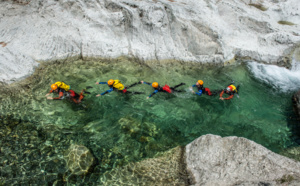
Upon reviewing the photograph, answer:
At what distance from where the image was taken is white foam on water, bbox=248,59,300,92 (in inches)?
448

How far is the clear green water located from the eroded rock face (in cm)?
170

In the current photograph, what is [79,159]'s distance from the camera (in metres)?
6.10

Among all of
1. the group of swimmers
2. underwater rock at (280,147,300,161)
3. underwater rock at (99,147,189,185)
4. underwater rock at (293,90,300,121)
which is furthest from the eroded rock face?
underwater rock at (293,90,300,121)

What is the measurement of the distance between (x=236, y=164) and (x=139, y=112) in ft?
15.9

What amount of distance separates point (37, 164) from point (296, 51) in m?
16.6

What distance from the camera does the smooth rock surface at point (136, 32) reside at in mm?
11195

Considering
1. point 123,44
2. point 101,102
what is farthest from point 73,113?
point 123,44

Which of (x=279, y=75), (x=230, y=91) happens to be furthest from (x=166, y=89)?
(x=279, y=75)

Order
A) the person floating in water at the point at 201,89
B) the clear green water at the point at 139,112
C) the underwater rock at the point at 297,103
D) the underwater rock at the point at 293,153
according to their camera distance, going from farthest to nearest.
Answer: the person floating in water at the point at 201,89, the underwater rock at the point at 297,103, the clear green water at the point at 139,112, the underwater rock at the point at 293,153

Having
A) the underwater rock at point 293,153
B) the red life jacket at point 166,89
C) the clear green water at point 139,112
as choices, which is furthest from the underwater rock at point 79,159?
the underwater rock at point 293,153

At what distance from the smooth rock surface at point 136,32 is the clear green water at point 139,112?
48.2 inches

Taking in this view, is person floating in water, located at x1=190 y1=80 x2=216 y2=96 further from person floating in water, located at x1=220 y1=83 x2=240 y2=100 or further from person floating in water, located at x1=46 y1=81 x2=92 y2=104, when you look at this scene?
person floating in water, located at x1=46 y1=81 x2=92 y2=104

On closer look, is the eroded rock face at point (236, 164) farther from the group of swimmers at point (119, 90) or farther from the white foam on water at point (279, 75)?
the white foam on water at point (279, 75)

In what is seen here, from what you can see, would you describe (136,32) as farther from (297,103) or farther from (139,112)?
(297,103)
